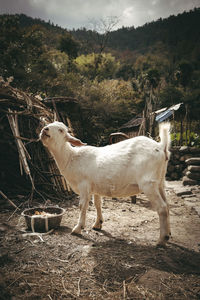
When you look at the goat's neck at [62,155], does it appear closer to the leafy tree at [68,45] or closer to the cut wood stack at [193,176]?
→ the cut wood stack at [193,176]

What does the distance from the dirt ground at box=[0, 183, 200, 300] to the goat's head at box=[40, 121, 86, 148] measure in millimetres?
1513

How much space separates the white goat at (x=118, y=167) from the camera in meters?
3.01

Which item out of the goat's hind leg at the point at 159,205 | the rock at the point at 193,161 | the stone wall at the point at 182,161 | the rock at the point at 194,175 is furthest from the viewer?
the stone wall at the point at 182,161

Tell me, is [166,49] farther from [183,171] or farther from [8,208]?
[8,208]

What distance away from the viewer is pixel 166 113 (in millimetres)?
18719

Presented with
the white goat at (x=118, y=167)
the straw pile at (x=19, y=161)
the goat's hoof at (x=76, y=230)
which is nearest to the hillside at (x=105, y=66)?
the straw pile at (x=19, y=161)

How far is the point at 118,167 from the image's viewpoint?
10.4 feet

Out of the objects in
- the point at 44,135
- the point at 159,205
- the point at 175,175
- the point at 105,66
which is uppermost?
the point at 105,66

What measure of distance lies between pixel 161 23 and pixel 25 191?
293 feet

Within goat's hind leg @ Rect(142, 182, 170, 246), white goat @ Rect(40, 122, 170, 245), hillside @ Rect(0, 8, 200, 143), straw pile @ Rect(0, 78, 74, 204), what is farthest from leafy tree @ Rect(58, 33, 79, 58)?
goat's hind leg @ Rect(142, 182, 170, 246)

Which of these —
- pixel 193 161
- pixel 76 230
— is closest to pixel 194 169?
pixel 193 161

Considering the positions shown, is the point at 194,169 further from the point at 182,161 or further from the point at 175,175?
the point at 175,175

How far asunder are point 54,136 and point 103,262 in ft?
6.68

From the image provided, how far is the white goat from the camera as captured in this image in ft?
9.86
